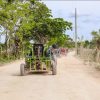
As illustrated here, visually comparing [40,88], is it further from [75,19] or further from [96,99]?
[75,19]

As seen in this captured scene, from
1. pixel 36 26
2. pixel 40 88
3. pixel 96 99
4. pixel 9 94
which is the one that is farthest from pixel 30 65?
pixel 36 26

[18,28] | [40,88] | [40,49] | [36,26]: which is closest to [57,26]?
[36,26]

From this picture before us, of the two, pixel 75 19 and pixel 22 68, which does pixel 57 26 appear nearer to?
pixel 75 19

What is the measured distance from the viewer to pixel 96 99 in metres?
13.7

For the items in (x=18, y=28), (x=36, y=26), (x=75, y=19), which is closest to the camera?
(x=18, y=28)

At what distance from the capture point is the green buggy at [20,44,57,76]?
83.3 feet

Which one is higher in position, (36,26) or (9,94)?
(36,26)

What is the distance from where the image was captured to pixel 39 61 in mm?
25375

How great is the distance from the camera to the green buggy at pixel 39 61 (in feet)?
83.3

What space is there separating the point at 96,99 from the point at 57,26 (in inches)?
1891

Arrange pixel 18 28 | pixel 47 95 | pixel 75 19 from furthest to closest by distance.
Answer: pixel 75 19 < pixel 18 28 < pixel 47 95

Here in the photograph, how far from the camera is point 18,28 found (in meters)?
49.7

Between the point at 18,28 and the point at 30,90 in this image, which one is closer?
the point at 30,90

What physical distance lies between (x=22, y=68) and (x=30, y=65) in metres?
0.74
